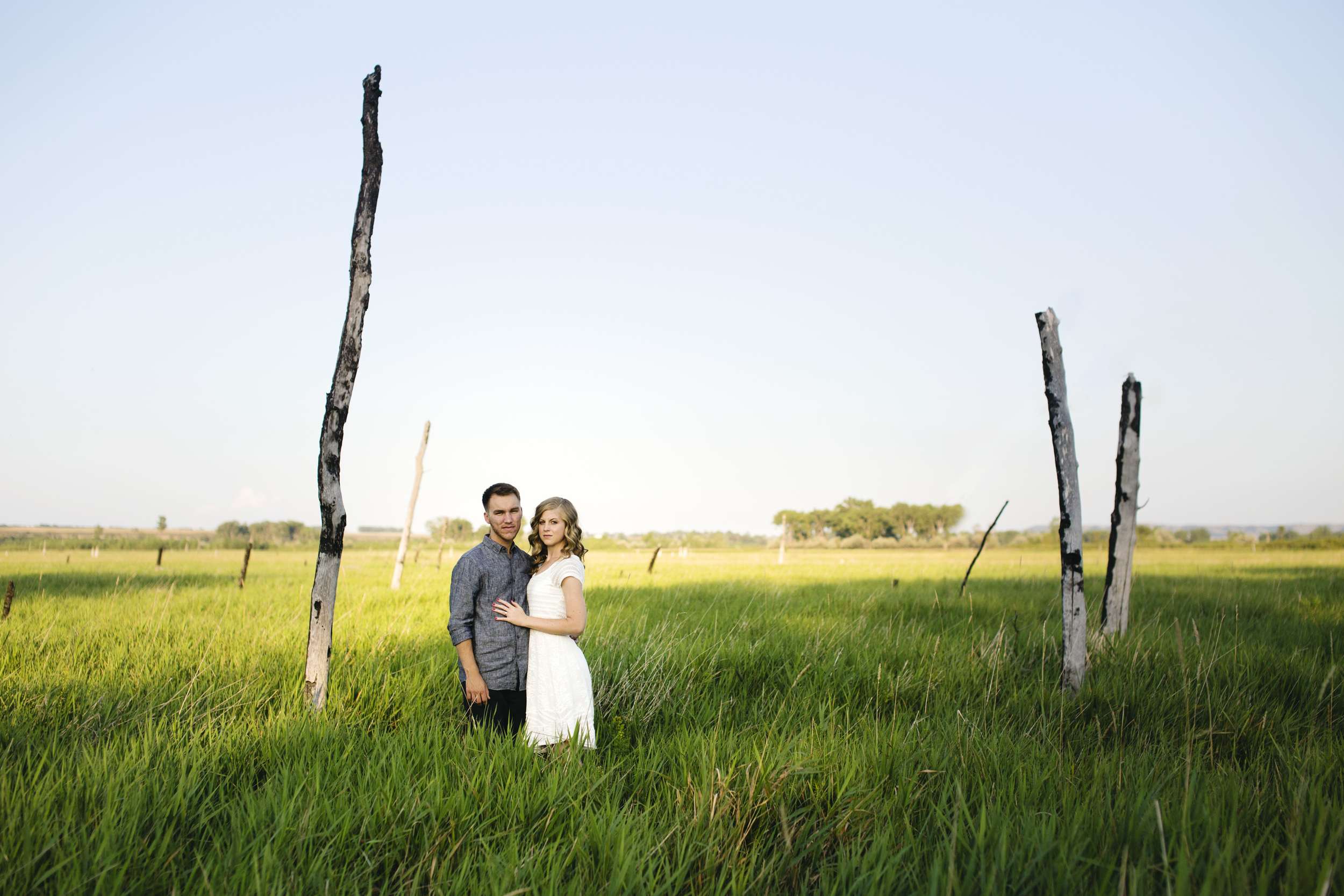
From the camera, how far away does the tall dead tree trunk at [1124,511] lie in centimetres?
855

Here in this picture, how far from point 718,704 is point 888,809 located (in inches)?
87.6

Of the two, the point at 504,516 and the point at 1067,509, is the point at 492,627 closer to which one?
the point at 504,516

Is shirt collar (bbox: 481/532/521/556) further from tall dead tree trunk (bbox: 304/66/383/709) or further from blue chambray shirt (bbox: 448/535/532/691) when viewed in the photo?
tall dead tree trunk (bbox: 304/66/383/709)

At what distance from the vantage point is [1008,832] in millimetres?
2891

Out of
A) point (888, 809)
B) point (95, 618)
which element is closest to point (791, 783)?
point (888, 809)

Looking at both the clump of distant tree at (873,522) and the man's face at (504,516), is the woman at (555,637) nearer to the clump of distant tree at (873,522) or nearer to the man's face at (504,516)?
the man's face at (504,516)

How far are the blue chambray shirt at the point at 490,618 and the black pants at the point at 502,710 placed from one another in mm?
43

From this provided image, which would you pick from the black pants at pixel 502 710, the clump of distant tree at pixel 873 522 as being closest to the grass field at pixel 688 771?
the black pants at pixel 502 710

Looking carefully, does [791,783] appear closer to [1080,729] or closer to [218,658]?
[1080,729]

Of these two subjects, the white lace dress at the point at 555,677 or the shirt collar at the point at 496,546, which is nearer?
the white lace dress at the point at 555,677

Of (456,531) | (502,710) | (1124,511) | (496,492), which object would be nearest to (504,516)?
(496,492)

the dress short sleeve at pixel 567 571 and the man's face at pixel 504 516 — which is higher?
the man's face at pixel 504 516

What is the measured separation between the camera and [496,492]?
4.16 m

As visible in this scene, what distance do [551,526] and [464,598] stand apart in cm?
72
